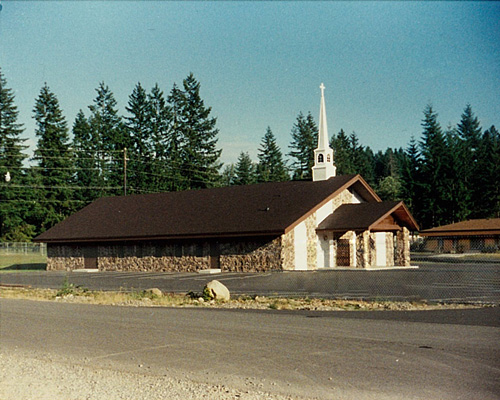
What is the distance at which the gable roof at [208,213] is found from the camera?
36094mm

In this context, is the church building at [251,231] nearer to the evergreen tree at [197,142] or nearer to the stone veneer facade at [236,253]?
the stone veneer facade at [236,253]

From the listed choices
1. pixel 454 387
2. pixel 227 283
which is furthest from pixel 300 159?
pixel 454 387

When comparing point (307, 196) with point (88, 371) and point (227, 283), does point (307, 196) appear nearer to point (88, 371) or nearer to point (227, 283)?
point (227, 283)

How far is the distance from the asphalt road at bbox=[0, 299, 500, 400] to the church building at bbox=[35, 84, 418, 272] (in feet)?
61.3

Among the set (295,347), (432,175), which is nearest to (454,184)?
(432,175)

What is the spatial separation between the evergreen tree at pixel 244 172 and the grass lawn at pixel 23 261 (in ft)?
101

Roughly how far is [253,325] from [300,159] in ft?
250

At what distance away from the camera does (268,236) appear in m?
35.2

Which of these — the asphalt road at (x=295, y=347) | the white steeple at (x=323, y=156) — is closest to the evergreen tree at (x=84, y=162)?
the white steeple at (x=323, y=156)

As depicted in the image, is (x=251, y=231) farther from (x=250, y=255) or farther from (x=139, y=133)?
(x=139, y=133)

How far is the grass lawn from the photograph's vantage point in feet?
163

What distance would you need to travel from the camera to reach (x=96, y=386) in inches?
328

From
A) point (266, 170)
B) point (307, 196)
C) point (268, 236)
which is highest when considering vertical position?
point (266, 170)

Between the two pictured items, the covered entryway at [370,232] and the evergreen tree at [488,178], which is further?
the evergreen tree at [488,178]
